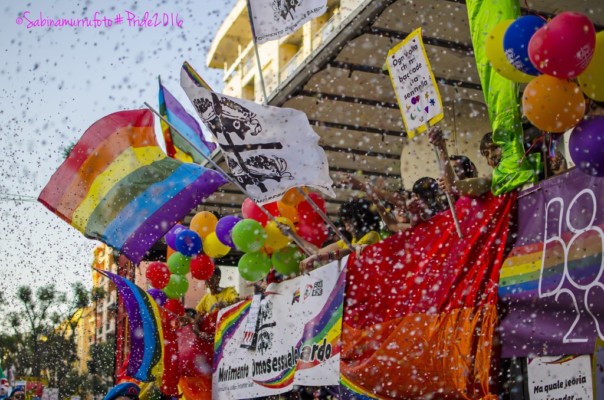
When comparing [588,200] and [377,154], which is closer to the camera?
[588,200]

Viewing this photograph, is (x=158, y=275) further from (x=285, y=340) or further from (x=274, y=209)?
(x=285, y=340)

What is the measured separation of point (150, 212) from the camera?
8.41 m

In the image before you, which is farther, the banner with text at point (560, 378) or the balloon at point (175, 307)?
the balloon at point (175, 307)

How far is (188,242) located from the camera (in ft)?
29.2

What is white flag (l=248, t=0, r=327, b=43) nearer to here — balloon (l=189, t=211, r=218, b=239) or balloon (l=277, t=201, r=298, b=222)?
balloon (l=277, t=201, r=298, b=222)

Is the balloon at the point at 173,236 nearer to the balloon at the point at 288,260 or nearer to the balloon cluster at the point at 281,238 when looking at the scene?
the balloon cluster at the point at 281,238

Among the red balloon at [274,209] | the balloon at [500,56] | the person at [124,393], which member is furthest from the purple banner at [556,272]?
the red balloon at [274,209]

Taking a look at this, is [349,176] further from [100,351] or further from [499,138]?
[100,351]

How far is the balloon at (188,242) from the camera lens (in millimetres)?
8891

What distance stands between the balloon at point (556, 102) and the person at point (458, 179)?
957 mm

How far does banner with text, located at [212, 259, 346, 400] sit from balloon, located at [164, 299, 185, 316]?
112 cm

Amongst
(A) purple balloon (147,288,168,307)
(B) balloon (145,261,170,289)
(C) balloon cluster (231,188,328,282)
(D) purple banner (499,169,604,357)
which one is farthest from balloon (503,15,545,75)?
(A) purple balloon (147,288,168,307)

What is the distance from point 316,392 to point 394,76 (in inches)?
112

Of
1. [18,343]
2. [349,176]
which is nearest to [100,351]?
[18,343]
